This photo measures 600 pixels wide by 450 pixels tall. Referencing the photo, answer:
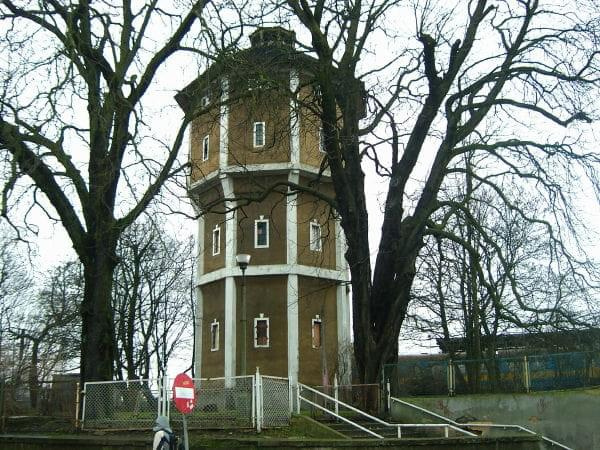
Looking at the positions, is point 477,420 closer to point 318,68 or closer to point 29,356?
point 318,68

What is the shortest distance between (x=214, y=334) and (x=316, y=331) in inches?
232

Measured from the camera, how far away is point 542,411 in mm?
18766

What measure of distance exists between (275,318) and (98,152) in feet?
67.6

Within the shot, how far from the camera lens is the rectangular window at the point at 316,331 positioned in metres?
39.2

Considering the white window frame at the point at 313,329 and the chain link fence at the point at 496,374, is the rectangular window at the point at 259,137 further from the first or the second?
the chain link fence at the point at 496,374

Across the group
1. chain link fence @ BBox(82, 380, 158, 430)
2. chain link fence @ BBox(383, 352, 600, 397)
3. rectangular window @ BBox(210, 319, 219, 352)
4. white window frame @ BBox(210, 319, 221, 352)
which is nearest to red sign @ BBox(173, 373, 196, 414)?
chain link fence @ BBox(82, 380, 158, 430)

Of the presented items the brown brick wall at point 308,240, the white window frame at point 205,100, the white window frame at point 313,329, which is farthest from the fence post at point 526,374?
the white window frame at point 313,329

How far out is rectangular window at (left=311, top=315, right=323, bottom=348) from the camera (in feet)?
129

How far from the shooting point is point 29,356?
3891 centimetres

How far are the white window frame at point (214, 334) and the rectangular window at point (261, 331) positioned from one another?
244cm

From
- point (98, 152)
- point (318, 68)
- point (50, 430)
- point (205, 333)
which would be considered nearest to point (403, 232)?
point (318, 68)

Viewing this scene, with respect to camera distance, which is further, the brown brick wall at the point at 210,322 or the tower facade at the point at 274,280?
the brown brick wall at the point at 210,322

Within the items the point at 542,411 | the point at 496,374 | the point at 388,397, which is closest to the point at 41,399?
the point at 388,397

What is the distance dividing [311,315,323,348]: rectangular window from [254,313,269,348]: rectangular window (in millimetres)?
2590
